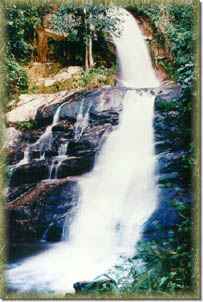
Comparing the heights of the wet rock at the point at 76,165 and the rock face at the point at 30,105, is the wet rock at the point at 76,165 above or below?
below

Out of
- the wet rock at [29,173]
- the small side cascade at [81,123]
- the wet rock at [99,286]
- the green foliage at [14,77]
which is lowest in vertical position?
the wet rock at [99,286]

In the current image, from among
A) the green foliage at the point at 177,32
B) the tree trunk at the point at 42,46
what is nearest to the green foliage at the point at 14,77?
the tree trunk at the point at 42,46

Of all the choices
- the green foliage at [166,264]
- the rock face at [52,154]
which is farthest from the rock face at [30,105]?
the green foliage at [166,264]

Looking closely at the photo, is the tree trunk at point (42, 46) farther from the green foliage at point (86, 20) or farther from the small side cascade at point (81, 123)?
the small side cascade at point (81, 123)

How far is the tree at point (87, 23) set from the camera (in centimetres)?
346

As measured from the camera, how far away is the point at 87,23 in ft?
11.3

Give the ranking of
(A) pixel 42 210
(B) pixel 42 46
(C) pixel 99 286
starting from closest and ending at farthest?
1. (C) pixel 99 286
2. (A) pixel 42 210
3. (B) pixel 42 46

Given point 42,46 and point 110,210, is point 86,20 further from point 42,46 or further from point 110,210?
point 110,210

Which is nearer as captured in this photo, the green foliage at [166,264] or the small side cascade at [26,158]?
the green foliage at [166,264]

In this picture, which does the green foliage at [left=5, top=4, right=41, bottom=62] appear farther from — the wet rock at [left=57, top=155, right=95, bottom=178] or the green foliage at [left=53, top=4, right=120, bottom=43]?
the wet rock at [left=57, top=155, right=95, bottom=178]

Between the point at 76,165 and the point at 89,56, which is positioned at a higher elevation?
the point at 89,56

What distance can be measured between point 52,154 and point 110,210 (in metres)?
0.42

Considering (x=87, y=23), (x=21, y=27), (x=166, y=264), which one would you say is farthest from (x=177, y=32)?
(x=166, y=264)

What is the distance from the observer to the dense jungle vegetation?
3326 millimetres
